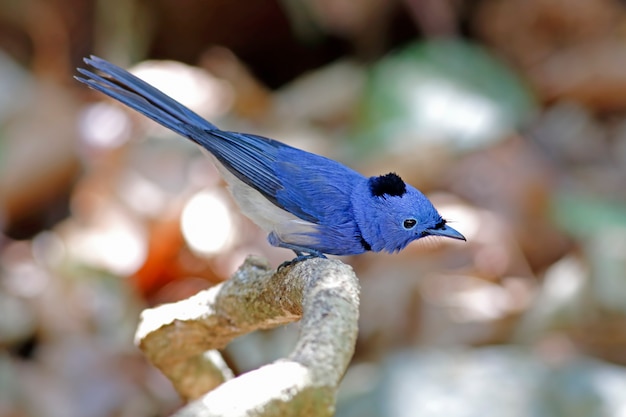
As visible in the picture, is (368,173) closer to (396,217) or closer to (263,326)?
(396,217)

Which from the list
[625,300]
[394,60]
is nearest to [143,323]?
[625,300]

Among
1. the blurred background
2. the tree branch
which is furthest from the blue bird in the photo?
the blurred background

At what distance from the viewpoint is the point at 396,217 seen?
263 centimetres

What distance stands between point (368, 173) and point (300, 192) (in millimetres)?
2009

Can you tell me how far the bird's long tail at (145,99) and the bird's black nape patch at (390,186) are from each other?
2.23 ft

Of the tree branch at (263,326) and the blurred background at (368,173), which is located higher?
the blurred background at (368,173)

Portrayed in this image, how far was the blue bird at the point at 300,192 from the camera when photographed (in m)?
2.63

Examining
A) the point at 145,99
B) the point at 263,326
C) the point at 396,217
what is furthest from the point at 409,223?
the point at 145,99

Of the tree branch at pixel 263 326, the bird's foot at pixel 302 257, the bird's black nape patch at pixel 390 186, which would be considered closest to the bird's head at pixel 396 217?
the bird's black nape patch at pixel 390 186

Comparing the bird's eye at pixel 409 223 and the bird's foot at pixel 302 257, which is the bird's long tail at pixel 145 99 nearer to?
the bird's foot at pixel 302 257

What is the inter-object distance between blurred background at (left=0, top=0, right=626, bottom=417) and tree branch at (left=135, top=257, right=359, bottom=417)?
1.37 m

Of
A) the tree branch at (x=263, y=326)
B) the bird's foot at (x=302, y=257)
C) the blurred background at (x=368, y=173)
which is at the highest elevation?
the blurred background at (x=368, y=173)

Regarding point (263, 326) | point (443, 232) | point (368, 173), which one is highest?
point (368, 173)

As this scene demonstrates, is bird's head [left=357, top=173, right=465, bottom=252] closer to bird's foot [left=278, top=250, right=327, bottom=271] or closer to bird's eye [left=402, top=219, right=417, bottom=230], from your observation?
bird's eye [left=402, top=219, right=417, bottom=230]
